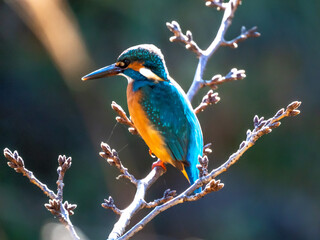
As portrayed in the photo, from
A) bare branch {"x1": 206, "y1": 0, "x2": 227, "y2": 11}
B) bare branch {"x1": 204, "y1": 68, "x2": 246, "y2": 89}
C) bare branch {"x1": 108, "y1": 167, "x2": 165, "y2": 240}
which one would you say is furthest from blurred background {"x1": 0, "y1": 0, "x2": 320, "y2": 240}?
bare branch {"x1": 108, "y1": 167, "x2": 165, "y2": 240}

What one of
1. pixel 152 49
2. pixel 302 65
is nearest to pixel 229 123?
pixel 302 65

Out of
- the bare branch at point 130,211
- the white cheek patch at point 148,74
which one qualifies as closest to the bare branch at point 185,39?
the white cheek patch at point 148,74

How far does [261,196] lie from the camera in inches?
210

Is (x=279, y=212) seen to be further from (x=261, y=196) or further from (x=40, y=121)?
(x=40, y=121)

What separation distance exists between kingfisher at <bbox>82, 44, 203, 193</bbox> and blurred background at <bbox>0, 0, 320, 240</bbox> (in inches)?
89.0

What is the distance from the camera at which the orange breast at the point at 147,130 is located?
2.45m

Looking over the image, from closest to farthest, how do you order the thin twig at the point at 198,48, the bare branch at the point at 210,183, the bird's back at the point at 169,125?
the bare branch at the point at 210,183 < the bird's back at the point at 169,125 < the thin twig at the point at 198,48

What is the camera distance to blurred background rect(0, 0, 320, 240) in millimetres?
4949

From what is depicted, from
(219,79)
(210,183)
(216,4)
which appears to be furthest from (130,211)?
(216,4)

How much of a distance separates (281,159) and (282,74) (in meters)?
0.93

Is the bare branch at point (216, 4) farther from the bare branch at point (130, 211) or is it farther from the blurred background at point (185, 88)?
the blurred background at point (185, 88)

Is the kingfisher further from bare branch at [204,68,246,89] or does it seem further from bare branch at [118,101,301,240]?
bare branch at [118,101,301,240]

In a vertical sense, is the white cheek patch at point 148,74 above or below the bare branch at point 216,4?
below

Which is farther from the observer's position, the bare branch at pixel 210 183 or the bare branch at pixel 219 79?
the bare branch at pixel 219 79
